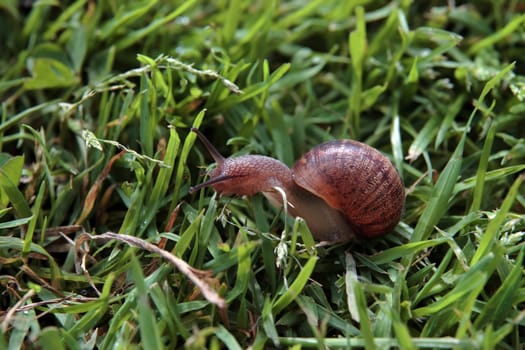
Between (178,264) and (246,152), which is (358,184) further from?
(178,264)

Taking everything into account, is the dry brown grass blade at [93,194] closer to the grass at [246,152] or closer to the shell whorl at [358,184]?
the grass at [246,152]

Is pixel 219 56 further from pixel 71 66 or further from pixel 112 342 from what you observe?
pixel 112 342

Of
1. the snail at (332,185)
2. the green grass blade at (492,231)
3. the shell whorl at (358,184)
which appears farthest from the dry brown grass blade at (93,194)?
the green grass blade at (492,231)

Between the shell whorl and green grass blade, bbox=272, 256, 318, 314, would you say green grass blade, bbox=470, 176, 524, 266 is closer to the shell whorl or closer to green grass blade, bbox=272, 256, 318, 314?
the shell whorl

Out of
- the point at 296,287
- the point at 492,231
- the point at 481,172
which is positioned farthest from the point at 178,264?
the point at 481,172

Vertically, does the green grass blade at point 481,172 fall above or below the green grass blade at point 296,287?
above

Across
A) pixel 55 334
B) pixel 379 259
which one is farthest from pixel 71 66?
pixel 379 259

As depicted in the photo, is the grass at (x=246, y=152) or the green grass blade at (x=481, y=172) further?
the green grass blade at (x=481, y=172)
